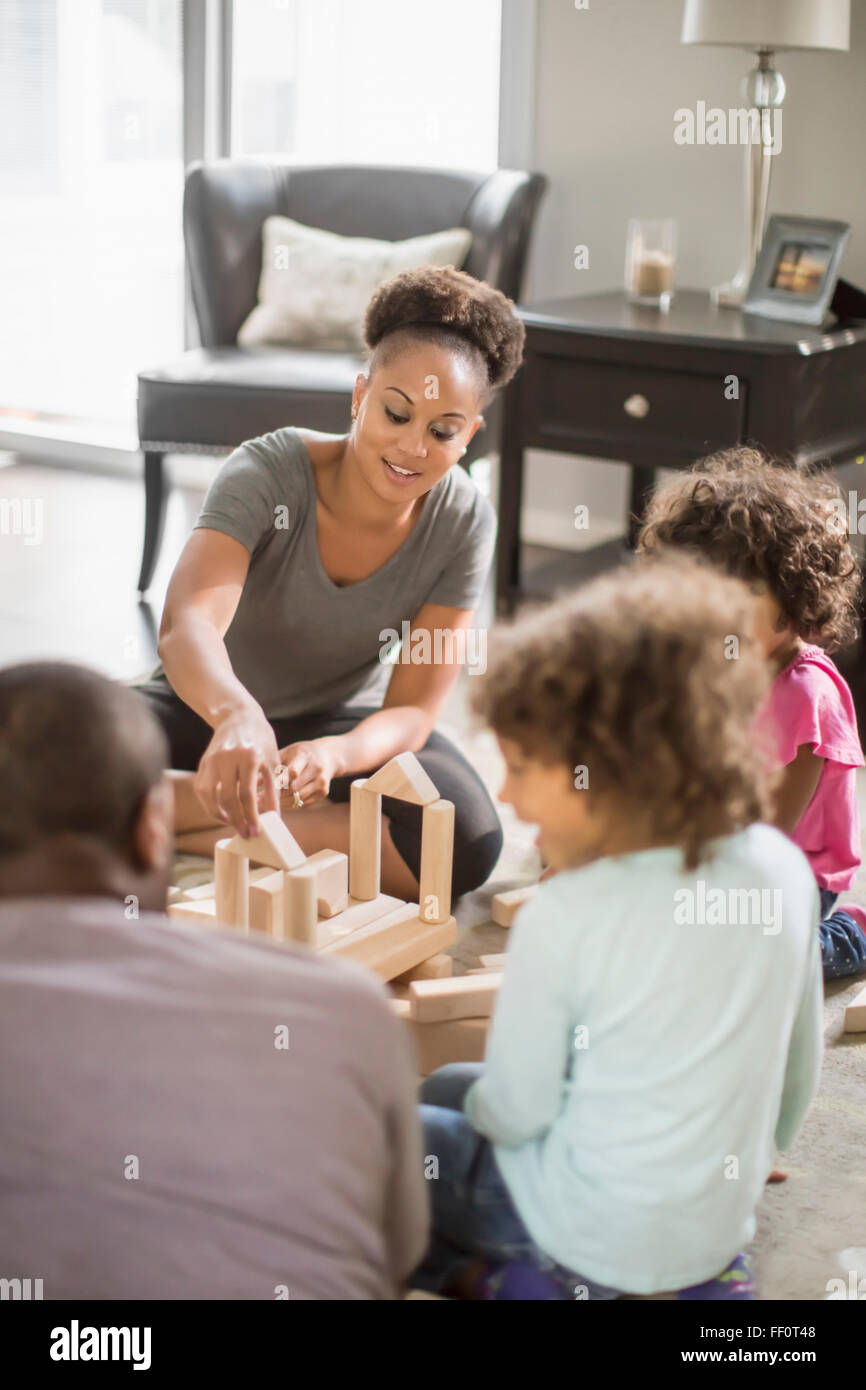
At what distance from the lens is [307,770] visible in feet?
4.99

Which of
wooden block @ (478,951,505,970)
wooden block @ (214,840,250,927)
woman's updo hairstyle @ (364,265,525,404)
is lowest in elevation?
wooden block @ (478,951,505,970)

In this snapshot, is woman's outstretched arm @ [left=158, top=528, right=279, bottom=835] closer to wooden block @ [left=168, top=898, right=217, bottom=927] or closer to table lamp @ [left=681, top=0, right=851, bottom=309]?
wooden block @ [left=168, top=898, right=217, bottom=927]

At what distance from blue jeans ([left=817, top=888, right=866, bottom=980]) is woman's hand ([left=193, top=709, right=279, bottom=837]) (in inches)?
26.5

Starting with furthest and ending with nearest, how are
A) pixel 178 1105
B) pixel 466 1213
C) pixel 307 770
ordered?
pixel 307 770 → pixel 466 1213 → pixel 178 1105

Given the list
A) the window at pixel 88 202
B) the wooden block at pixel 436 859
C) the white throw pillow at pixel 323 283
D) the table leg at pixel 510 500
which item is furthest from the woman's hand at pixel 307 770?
the window at pixel 88 202

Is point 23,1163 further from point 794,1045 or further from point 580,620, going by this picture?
point 794,1045

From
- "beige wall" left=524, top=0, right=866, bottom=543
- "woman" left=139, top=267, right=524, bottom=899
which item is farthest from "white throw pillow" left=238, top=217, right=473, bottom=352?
"woman" left=139, top=267, right=524, bottom=899

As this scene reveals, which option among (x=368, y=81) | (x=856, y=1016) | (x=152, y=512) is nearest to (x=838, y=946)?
(x=856, y=1016)

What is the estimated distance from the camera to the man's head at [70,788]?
81 cm

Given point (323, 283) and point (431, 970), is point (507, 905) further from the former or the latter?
point (323, 283)

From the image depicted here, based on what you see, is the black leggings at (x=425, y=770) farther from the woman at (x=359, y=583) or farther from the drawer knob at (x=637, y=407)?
the drawer knob at (x=637, y=407)

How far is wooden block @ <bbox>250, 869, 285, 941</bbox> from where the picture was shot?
57.4 inches

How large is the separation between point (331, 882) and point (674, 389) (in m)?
1.27
